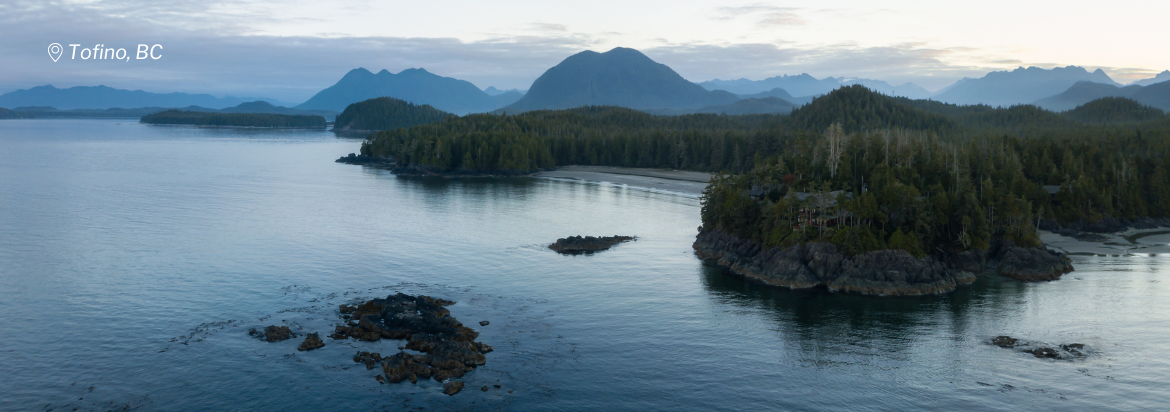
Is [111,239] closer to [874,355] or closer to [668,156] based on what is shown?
[874,355]

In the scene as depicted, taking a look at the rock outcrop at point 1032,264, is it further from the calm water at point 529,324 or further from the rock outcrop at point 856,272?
the rock outcrop at point 856,272

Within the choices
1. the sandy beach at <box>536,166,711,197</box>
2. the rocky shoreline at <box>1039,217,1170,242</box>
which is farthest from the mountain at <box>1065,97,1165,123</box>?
the rocky shoreline at <box>1039,217,1170,242</box>

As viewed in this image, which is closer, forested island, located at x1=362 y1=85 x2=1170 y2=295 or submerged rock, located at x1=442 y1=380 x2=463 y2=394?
submerged rock, located at x1=442 y1=380 x2=463 y2=394

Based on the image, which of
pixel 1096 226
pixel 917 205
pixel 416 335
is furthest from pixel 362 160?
pixel 1096 226

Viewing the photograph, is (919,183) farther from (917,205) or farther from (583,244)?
(583,244)

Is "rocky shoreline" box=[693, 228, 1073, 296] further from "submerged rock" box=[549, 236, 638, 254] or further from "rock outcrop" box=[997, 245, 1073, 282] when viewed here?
"submerged rock" box=[549, 236, 638, 254]

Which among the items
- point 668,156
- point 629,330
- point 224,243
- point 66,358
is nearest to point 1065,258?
point 629,330

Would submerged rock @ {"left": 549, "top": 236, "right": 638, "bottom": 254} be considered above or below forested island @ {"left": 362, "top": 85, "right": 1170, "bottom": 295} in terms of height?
below

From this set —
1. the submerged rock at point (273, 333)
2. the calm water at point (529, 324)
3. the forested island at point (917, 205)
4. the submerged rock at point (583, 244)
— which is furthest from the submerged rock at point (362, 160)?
the submerged rock at point (273, 333)
